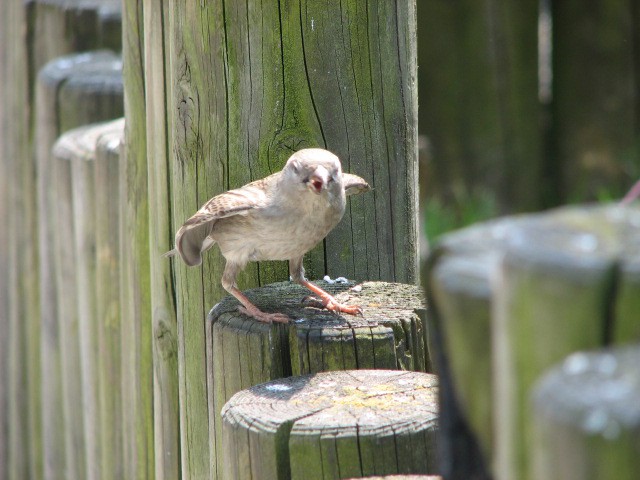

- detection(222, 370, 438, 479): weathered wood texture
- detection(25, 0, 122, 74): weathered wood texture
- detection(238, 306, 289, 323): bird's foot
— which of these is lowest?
detection(222, 370, 438, 479): weathered wood texture

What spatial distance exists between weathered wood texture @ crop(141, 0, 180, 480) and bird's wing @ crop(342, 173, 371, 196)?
663 mm

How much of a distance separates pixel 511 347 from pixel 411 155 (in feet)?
8.66

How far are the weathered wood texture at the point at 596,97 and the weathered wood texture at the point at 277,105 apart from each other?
179 inches

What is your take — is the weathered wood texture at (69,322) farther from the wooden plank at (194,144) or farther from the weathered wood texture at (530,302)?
the weathered wood texture at (530,302)

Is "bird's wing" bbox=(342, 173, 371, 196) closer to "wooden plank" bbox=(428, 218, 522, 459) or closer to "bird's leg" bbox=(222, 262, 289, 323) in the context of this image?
"bird's leg" bbox=(222, 262, 289, 323)

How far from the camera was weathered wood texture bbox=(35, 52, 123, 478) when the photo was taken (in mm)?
4957

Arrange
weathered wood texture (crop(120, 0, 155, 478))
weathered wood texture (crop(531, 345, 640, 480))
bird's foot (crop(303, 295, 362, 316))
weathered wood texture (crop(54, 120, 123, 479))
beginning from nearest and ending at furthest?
weathered wood texture (crop(531, 345, 640, 480)) → bird's foot (crop(303, 295, 362, 316)) → weathered wood texture (crop(120, 0, 155, 478)) → weathered wood texture (crop(54, 120, 123, 479))

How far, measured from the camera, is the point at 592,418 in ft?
3.22

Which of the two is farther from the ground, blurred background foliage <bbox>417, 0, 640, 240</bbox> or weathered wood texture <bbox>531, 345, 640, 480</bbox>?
blurred background foliage <bbox>417, 0, 640, 240</bbox>

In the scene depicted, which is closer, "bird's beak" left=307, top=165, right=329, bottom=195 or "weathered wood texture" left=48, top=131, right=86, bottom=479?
"bird's beak" left=307, top=165, right=329, bottom=195

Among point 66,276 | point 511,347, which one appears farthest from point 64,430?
point 511,347

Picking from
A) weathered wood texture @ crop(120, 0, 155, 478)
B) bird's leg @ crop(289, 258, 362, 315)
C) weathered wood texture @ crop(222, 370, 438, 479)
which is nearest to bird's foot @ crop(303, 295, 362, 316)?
bird's leg @ crop(289, 258, 362, 315)

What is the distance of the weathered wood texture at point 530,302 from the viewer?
1.07 meters

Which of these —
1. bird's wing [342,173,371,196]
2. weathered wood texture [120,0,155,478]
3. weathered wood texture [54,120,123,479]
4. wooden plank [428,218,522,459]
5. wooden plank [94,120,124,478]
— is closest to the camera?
wooden plank [428,218,522,459]
